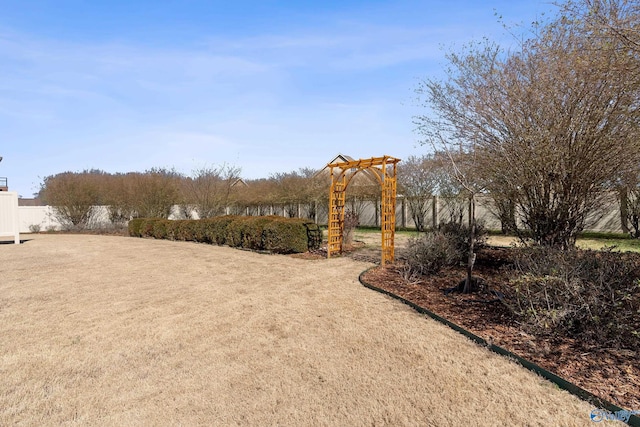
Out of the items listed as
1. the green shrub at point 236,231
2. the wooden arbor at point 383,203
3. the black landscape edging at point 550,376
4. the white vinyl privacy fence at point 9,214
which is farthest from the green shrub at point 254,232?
the white vinyl privacy fence at point 9,214

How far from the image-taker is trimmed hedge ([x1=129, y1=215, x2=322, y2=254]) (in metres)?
9.91

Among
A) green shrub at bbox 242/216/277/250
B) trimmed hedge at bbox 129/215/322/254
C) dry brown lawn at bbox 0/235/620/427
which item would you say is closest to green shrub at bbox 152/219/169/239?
trimmed hedge at bbox 129/215/322/254

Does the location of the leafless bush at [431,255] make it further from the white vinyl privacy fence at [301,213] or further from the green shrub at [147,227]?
the green shrub at [147,227]

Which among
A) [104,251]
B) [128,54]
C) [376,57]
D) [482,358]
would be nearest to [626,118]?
[482,358]

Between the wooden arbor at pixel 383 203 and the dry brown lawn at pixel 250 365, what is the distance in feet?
8.47

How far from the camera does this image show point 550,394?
2428 mm

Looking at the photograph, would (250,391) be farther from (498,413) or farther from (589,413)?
(589,413)

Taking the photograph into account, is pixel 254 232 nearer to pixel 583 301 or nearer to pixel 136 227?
pixel 583 301

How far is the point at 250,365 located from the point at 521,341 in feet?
7.89

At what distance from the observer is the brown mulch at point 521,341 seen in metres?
2.46

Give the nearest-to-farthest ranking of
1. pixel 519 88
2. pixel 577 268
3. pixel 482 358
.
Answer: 1. pixel 482 358
2. pixel 577 268
3. pixel 519 88

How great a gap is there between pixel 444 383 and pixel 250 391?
1.42 metres

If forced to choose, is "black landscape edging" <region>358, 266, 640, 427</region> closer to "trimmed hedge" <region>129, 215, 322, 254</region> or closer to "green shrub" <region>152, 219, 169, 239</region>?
"trimmed hedge" <region>129, 215, 322, 254</region>

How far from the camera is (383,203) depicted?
327 inches
